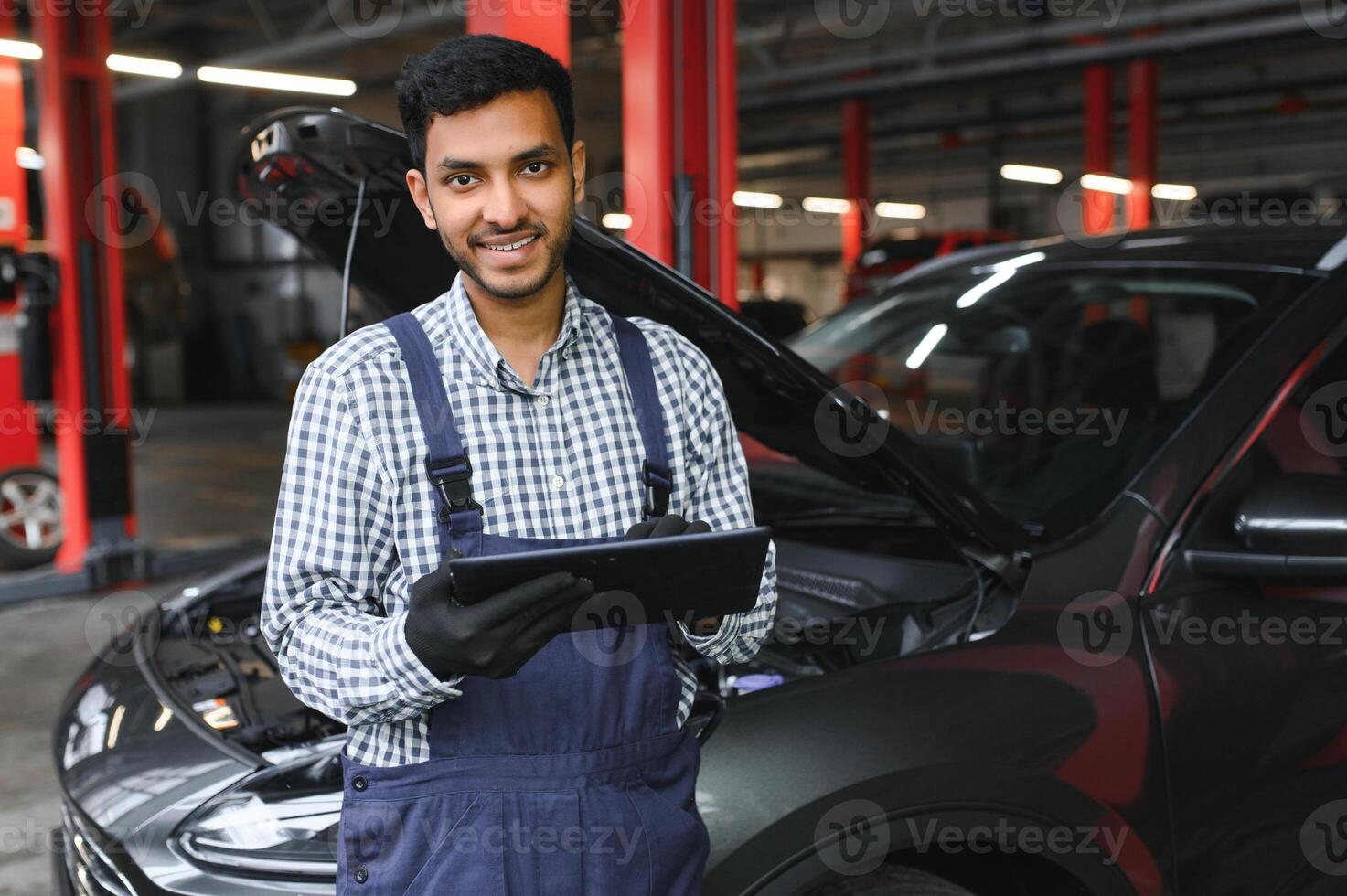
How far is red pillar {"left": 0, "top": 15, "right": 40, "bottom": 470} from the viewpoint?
21.4 ft

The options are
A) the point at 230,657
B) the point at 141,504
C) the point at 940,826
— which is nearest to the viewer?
the point at 940,826

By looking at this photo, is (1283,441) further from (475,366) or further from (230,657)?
(230,657)

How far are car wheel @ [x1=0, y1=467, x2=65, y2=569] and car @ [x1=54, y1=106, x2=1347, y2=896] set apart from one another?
4.72 metres

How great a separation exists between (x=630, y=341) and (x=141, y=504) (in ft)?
29.4

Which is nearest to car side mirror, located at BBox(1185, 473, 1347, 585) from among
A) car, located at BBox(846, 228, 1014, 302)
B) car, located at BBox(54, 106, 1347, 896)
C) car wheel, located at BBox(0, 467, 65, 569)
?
car, located at BBox(54, 106, 1347, 896)

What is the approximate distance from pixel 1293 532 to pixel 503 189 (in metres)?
1.20

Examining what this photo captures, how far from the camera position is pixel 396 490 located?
1199mm

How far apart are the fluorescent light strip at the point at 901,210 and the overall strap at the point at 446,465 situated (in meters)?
25.8

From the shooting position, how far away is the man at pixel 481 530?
1169 millimetres

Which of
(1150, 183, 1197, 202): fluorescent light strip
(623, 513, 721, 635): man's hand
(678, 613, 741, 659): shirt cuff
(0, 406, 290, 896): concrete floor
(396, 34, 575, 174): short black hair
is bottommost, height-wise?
(0, 406, 290, 896): concrete floor

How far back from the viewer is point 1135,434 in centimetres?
244

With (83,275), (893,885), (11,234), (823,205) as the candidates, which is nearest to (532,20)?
(893,885)

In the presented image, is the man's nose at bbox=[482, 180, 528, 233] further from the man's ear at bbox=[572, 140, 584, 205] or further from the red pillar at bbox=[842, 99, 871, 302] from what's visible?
the red pillar at bbox=[842, 99, 871, 302]

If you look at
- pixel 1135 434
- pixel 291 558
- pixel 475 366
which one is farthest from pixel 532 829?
pixel 1135 434
